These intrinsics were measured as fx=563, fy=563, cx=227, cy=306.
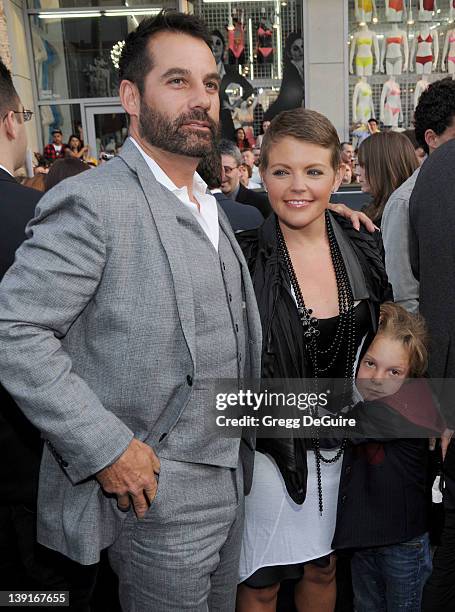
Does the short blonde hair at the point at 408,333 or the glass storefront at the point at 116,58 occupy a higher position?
the glass storefront at the point at 116,58

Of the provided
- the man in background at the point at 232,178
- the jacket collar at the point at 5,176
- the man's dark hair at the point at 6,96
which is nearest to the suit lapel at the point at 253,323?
the jacket collar at the point at 5,176

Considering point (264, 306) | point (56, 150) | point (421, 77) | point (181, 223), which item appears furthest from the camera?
point (421, 77)

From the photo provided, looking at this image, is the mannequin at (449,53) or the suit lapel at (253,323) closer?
the suit lapel at (253,323)

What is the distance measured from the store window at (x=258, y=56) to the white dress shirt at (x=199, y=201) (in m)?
10.1

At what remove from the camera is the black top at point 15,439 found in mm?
1595

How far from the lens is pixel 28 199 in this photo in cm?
169

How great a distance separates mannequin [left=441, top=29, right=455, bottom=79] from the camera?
10.9 metres

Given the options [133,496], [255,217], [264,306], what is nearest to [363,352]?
[264,306]

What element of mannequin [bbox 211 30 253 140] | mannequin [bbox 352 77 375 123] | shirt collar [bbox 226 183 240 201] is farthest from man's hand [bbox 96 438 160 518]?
mannequin [bbox 352 77 375 123]

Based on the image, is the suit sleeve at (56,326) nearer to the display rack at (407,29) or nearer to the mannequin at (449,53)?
the display rack at (407,29)

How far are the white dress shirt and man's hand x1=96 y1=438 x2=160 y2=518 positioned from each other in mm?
547

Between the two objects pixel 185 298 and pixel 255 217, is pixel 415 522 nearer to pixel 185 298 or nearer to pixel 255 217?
pixel 185 298

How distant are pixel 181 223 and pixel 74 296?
33 cm

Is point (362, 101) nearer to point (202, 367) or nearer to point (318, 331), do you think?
point (318, 331)
